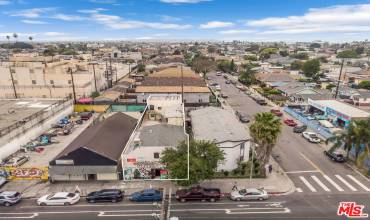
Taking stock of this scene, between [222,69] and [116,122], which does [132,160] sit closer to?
[116,122]

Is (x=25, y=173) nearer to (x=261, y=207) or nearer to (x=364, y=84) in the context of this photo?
(x=261, y=207)

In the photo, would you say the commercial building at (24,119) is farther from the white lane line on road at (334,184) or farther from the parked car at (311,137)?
the parked car at (311,137)

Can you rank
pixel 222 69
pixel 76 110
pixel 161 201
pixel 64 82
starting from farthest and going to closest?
1. pixel 222 69
2. pixel 64 82
3. pixel 76 110
4. pixel 161 201

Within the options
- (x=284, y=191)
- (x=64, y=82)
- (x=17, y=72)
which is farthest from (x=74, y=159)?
(x=17, y=72)

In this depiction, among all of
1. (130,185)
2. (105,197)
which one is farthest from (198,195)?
(105,197)

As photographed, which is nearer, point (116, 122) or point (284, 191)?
point (284, 191)

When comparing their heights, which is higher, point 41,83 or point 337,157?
point 41,83

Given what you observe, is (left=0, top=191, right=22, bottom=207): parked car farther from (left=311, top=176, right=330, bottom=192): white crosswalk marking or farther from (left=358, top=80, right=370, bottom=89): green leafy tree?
(left=358, top=80, right=370, bottom=89): green leafy tree

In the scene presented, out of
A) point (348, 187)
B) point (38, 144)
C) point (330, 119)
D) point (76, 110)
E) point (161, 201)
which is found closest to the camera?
point (161, 201)
